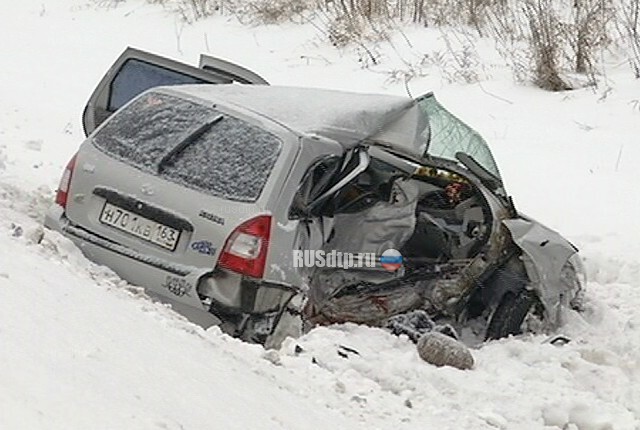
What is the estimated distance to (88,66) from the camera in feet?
46.6

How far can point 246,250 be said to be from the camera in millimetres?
5207

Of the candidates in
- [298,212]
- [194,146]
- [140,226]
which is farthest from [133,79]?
[298,212]

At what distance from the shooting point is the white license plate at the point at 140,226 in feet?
17.4

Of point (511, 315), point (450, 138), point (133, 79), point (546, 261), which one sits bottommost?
point (511, 315)

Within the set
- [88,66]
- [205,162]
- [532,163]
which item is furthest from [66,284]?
[88,66]

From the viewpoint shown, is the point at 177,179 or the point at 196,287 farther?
the point at 177,179

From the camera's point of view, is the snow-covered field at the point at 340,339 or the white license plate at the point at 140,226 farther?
the white license plate at the point at 140,226

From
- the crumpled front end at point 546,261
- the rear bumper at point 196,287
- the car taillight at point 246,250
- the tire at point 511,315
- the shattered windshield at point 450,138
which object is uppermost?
the shattered windshield at point 450,138

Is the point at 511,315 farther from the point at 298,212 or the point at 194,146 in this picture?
the point at 194,146

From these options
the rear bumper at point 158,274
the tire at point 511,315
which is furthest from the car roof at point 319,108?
the tire at point 511,315

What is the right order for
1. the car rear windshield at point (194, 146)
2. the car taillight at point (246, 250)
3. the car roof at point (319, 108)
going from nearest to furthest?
the car taillight at point (246, 250) < the car rear windshield at point (194, 146) < the car roof at point (319, 108)

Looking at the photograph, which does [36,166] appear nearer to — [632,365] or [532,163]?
[532,163]

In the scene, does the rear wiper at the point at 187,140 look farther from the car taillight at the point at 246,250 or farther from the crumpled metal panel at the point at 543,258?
the crumpled metal panel at the point at 543,258

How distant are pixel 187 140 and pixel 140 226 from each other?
556mm
